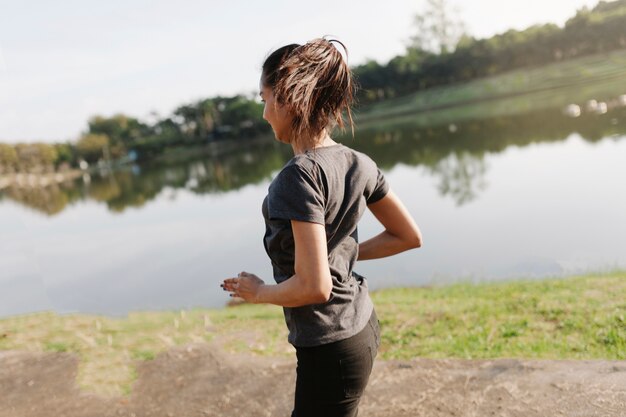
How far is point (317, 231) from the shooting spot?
124 centimetres

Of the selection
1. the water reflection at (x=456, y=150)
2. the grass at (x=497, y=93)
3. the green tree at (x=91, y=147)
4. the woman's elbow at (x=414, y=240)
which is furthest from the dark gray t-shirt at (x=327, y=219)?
the green tree at (x=91, y=147)

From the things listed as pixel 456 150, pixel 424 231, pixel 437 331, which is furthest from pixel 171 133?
pixel 437 331

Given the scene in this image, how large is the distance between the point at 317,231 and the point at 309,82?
376 mm

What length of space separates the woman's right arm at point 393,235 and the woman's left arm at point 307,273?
0.45 m

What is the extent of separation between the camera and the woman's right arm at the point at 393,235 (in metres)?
1.70

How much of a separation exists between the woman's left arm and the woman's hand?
9 centimetres

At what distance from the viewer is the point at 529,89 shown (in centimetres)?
4625

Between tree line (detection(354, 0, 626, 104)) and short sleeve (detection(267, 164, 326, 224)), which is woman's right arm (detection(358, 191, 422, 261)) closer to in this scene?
short sleeve (detection(267, 164, 326, 224))

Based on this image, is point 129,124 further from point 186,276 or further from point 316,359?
point 316,359

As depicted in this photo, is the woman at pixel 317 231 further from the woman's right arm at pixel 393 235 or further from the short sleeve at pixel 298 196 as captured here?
the woman's right arm at pixel 393 235

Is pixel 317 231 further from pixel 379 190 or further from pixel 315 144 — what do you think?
pixel 379 190

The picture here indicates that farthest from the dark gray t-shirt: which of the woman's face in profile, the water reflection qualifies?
the water reflection

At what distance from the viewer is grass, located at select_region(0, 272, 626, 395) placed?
364 cm

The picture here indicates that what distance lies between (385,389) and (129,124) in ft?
279
